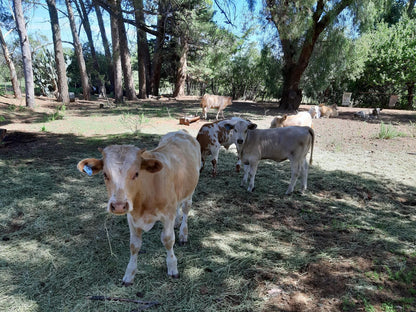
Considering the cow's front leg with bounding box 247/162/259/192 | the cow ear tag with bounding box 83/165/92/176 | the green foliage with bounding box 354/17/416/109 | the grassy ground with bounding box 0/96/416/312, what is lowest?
the grassy ground with bounding box 0/96/416/312

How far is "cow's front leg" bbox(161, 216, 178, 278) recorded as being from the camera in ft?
9.53

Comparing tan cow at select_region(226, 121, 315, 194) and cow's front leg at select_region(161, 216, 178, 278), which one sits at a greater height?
tan cow at select_region(226, 121, 315, 194)

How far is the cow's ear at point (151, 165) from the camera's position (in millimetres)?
2465

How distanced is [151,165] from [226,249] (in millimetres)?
1781

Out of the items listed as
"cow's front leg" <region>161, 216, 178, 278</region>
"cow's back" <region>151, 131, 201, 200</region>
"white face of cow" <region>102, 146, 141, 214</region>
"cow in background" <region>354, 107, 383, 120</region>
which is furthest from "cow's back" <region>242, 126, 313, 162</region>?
"cow in background" <region>354, 107, 383, 120</region>

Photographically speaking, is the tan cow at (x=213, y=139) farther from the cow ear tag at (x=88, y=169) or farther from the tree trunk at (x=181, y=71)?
the tree trunk at (x=181, y=71)

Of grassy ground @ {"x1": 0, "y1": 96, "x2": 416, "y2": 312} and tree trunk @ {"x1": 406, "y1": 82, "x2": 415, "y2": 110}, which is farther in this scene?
tree trunk @ {"x1": 406, "y1": 82, "x2": 415, "y2": 110}

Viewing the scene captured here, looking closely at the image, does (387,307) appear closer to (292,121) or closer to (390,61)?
(292,121)

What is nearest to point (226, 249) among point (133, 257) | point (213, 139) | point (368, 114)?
point (133, 257)

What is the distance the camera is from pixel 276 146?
18.8 feet

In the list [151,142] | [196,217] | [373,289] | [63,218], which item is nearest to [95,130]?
[151,142]

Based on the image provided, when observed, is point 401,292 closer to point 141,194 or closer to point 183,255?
point 183,255

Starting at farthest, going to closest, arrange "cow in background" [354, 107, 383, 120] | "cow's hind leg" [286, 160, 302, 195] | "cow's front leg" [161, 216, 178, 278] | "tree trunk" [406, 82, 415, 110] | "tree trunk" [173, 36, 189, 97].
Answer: "tree trunk" [406, 82, 415, 110] < "tree trunk" [173, 36, 189, 97] < "cow in background" [354, 107, 383, 120] < "cow's hind leg" [286, 160, 302, 195] < "cow's front leg" [161, 216, 178, 278]

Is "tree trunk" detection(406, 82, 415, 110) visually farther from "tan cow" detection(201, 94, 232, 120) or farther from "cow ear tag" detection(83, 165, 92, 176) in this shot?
"cow ear tag" detection(83, 165, 92, 176)
